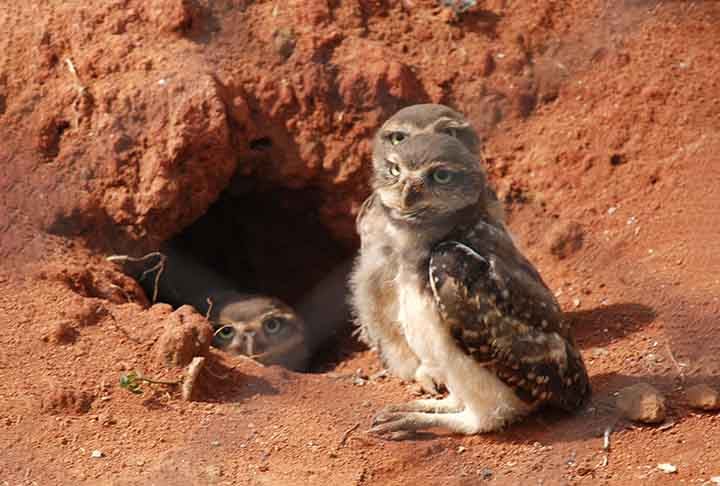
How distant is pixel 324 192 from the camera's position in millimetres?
6773

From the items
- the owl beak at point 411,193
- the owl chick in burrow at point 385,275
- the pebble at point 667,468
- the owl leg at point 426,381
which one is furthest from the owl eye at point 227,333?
A: the pebble at point 667,468

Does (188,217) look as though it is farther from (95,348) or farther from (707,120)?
(707,120)

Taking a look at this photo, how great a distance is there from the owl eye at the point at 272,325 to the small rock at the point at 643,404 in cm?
273

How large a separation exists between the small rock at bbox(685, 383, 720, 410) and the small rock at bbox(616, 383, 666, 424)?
0.13 meters

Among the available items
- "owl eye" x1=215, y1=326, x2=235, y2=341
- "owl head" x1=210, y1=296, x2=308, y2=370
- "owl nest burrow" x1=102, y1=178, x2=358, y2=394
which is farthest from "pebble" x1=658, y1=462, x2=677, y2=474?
"owl eye" x1=215, y1=326, x2=235, y2=341

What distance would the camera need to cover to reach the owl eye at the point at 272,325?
671 centimetres

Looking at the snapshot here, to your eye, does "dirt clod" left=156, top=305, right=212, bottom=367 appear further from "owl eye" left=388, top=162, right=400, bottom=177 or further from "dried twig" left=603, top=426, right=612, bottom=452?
"dried twig" left=603, top=426, right=612, bottom=452

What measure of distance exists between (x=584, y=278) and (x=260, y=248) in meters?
2.69

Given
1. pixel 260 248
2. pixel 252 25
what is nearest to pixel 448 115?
pixel 252 25

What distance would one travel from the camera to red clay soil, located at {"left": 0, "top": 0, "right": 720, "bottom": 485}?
14.2 ft

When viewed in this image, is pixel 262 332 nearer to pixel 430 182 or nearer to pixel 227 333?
pixel 227 333

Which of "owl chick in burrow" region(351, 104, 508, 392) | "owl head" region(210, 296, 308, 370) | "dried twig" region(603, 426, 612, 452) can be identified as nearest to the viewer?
"dried twig" region(603, 426, 612, 452)

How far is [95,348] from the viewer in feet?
15.5

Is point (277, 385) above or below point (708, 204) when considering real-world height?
below
